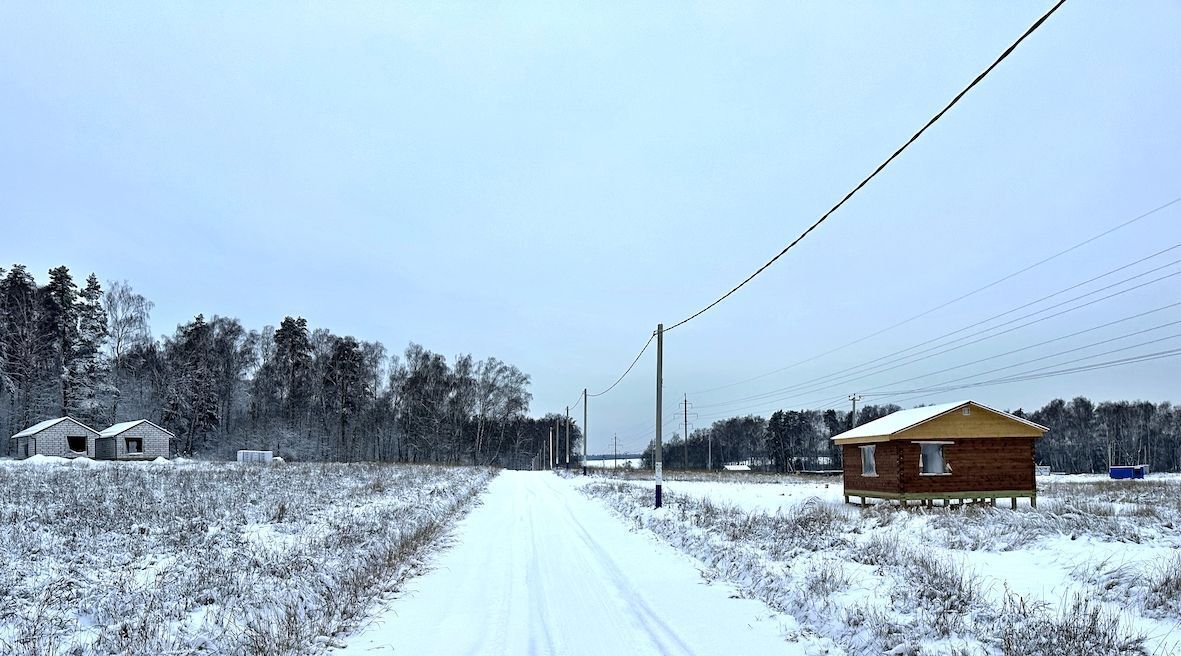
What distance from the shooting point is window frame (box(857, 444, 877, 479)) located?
2606 cm

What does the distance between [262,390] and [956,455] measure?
246ft

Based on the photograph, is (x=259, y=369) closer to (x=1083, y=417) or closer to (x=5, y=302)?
(x=5, y=302)

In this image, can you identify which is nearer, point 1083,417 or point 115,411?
point 115,411

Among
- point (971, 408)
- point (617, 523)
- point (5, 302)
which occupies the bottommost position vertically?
point (617, 523)

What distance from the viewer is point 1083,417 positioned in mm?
117062

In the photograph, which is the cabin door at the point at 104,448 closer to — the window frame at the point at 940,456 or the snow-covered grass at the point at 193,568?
the snow-covered grass at the point at 193,568

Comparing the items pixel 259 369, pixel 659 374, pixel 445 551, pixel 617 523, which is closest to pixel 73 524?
pixel 445 551

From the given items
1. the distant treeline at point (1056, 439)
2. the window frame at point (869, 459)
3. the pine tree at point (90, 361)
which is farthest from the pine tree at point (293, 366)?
the window frame at point (869, 459)

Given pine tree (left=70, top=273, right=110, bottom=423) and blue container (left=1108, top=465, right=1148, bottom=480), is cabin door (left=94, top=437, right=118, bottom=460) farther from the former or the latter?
blue container (left=1108, top=465, right=1148, bottom=480)

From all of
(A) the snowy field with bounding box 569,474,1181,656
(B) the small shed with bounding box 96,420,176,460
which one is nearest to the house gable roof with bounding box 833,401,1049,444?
(A) the snowy field with bounding box 569,474,1181,656

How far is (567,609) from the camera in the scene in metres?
8.03

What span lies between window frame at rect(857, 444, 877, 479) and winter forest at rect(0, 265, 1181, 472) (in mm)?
59347

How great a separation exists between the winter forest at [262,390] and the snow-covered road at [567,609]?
214ft

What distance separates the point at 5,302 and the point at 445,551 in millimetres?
68563
